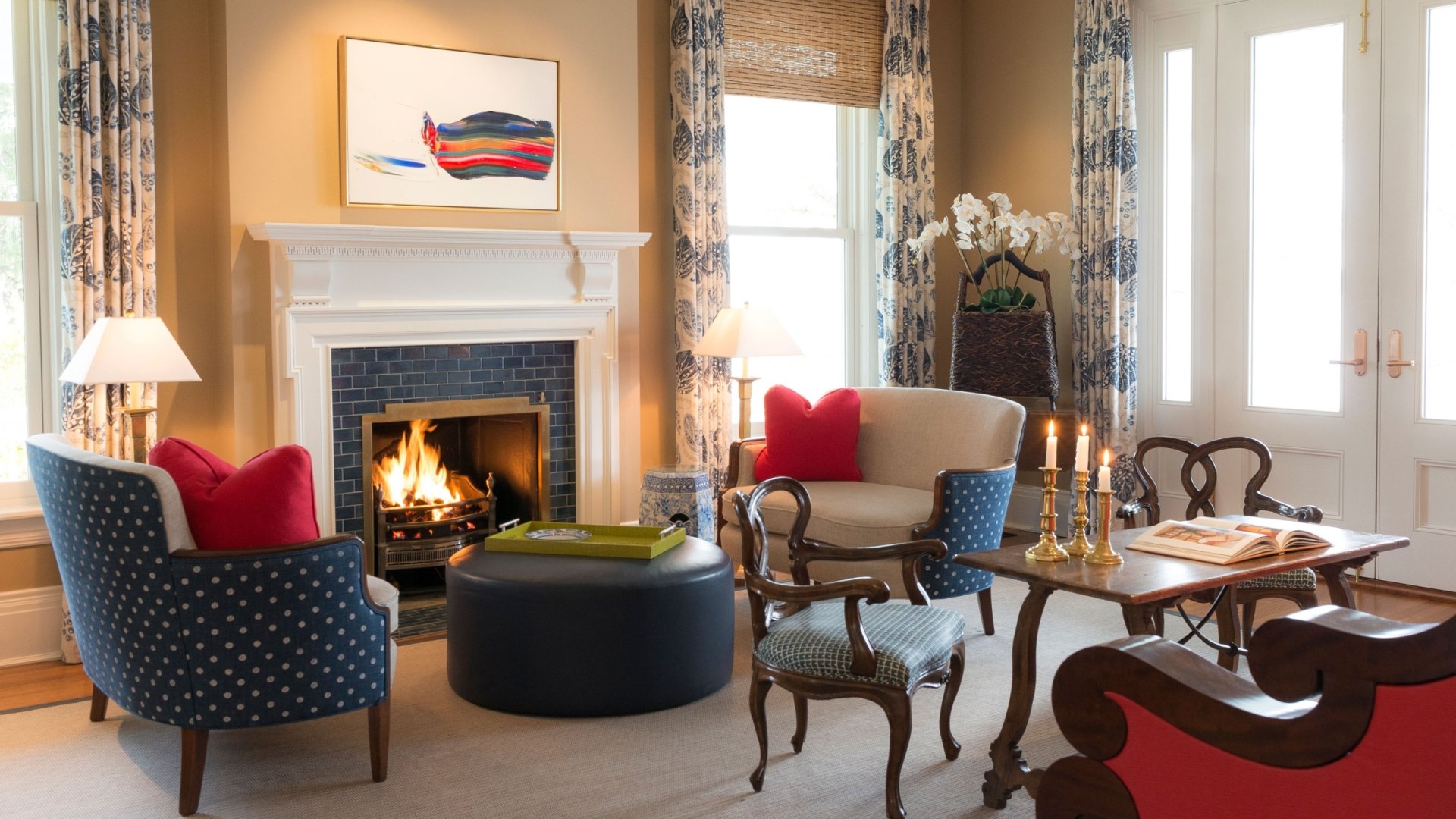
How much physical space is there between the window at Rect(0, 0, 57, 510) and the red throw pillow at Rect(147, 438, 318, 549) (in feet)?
5.94

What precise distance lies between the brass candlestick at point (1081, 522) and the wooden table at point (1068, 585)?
44 millimetres

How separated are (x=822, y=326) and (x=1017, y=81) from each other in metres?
1.69

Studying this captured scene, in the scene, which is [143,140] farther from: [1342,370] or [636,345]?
[1342,370]

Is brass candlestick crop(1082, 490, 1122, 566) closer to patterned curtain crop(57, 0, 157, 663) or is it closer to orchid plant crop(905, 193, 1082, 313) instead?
orchid plant crop(905, 193, 1082, 313)

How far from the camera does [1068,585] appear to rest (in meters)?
2.95

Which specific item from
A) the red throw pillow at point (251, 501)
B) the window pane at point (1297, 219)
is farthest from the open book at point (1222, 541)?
the window pane at point (1297, 219)

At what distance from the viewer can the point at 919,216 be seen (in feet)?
21.7

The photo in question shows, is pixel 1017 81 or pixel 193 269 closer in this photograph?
pixel 193 269

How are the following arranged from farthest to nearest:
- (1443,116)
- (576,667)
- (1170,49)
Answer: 1. (1170,49)
2. (1443,116)
3. (576,667)

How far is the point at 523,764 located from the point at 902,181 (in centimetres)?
412

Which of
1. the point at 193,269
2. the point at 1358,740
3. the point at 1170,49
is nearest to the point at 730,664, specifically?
the point at 193,269

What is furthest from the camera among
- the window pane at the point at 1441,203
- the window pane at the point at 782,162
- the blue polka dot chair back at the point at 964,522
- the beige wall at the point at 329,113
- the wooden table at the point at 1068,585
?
the window pane at the point at 782,162

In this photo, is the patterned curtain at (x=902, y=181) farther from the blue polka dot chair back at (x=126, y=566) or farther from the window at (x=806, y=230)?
the blue polka dot chair back at (x=126, y=566)

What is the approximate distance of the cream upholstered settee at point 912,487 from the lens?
4297 millimetres
